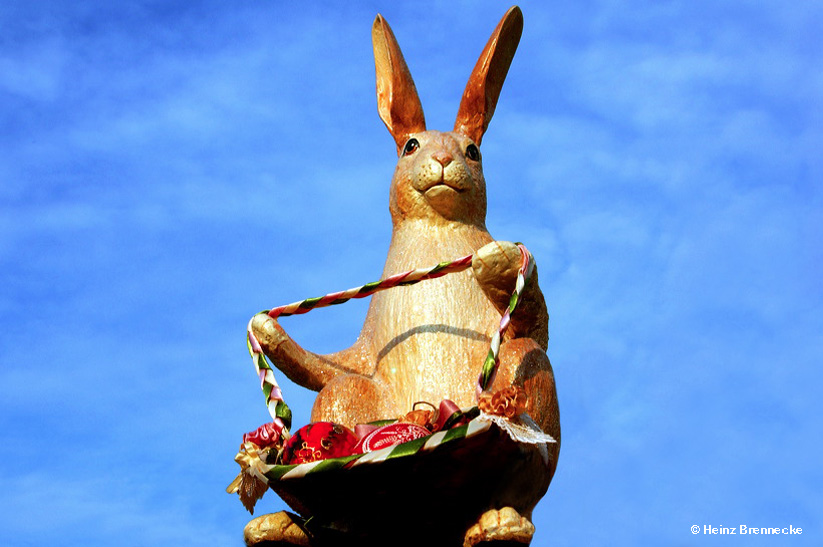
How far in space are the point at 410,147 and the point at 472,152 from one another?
0.29 meters

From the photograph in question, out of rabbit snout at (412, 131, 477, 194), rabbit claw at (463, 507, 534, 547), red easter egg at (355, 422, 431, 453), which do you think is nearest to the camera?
rabbit claw at (463, 507, 534, 547)

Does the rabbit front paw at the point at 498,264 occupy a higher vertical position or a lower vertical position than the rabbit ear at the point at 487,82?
lower

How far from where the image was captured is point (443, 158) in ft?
18.7

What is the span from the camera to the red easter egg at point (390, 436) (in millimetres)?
4367

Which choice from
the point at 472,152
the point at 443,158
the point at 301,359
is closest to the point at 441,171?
the point at 443,158

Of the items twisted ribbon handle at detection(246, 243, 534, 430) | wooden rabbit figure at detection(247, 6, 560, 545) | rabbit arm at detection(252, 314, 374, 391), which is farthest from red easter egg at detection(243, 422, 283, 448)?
rabbit arm at detection(252, 314, 374, 391)

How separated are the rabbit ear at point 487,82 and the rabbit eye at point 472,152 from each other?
0.43ft

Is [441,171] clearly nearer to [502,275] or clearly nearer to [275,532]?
[502,275]

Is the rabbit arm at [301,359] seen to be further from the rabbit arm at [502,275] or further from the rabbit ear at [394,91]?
the rabbit ear at [394,91]

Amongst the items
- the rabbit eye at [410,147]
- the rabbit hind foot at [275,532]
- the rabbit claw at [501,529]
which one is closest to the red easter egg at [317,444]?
the rabbit hind foot at [275,532]

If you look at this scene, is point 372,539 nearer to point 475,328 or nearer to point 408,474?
point 408,474

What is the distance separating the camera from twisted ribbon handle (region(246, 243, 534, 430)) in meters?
4.42

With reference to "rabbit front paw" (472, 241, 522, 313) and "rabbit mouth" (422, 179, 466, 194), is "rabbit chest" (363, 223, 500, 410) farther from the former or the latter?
"rabbit front paw" (472, 241, 522, 313)

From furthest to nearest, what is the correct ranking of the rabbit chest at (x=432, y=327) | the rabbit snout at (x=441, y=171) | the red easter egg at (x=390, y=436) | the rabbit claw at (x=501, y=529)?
the rabbit snout at (x=441, y=171) → the rabbit chest at (x=432, y=327) → the red easter egg at (x=390, y=436) → the rabbit claw at (x=501, y=529)
